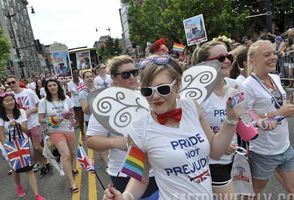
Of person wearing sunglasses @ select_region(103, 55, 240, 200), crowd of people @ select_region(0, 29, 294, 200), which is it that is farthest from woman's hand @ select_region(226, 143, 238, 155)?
person wearing sunglasses @ select_region(103, 55, 240, 200)

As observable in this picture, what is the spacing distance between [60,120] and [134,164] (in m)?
3.68

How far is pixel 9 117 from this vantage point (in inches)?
212

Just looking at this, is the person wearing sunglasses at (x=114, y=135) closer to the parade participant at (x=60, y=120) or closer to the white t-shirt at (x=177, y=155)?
the white t-shirt at (x=177, y=155)

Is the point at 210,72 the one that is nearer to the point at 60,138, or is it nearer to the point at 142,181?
the point at 142,181

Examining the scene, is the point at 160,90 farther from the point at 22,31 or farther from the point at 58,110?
the point at 22,31

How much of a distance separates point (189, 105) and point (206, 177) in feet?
1.48

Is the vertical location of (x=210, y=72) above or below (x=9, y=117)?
above

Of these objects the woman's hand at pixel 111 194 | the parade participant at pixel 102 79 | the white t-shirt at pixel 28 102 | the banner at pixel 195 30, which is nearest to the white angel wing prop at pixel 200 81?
the woman's hand at pixel 111 194

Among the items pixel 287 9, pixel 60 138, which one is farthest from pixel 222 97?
pixel 287 9

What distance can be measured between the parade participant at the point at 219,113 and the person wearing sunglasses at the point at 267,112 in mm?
245

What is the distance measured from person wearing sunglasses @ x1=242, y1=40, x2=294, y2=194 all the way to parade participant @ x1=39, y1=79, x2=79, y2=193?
10.3 feet

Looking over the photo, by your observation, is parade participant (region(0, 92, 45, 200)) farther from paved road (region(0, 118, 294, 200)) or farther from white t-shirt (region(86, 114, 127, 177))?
white t-shirt (region(86, 114, 127, 177))

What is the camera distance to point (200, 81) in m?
2.60

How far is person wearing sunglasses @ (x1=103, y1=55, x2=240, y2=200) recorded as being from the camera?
6.67 feet
